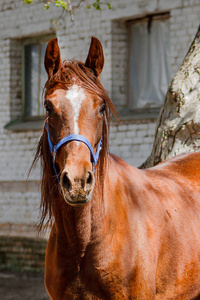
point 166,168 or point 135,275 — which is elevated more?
point 166,168

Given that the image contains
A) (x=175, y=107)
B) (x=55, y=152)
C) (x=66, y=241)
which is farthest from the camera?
(x=175, y=107)

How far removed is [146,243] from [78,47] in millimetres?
7408

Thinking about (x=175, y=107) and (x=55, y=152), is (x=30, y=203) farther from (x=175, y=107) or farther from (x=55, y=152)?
(x=55, y=152)

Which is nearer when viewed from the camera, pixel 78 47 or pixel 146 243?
pixel 146 243

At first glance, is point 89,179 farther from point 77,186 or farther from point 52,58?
point 52,58

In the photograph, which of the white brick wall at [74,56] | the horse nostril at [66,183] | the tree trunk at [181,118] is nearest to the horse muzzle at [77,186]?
the horse nostril at [66,183]

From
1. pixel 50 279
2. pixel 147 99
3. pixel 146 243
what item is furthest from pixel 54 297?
pixel 147 99

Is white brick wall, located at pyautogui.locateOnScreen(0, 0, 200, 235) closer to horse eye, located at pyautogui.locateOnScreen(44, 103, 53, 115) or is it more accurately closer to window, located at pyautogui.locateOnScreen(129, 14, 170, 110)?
window, located at pyautogui.locateOnScreen(129, 14, 170, 110)

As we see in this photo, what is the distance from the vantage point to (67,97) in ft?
9.79

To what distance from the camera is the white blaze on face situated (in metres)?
2.91

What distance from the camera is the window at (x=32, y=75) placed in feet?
37.0

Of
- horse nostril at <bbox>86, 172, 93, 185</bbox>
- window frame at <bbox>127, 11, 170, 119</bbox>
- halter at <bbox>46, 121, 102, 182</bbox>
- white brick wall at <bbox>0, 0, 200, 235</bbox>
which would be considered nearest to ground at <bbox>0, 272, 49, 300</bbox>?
white brick wall at <bbox>0, 0, 200, 235</bbox>

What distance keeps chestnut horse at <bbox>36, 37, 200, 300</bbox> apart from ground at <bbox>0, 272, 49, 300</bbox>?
590 centimetres

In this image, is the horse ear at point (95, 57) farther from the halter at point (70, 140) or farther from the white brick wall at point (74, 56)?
the white brick wall at point (74, 56)
